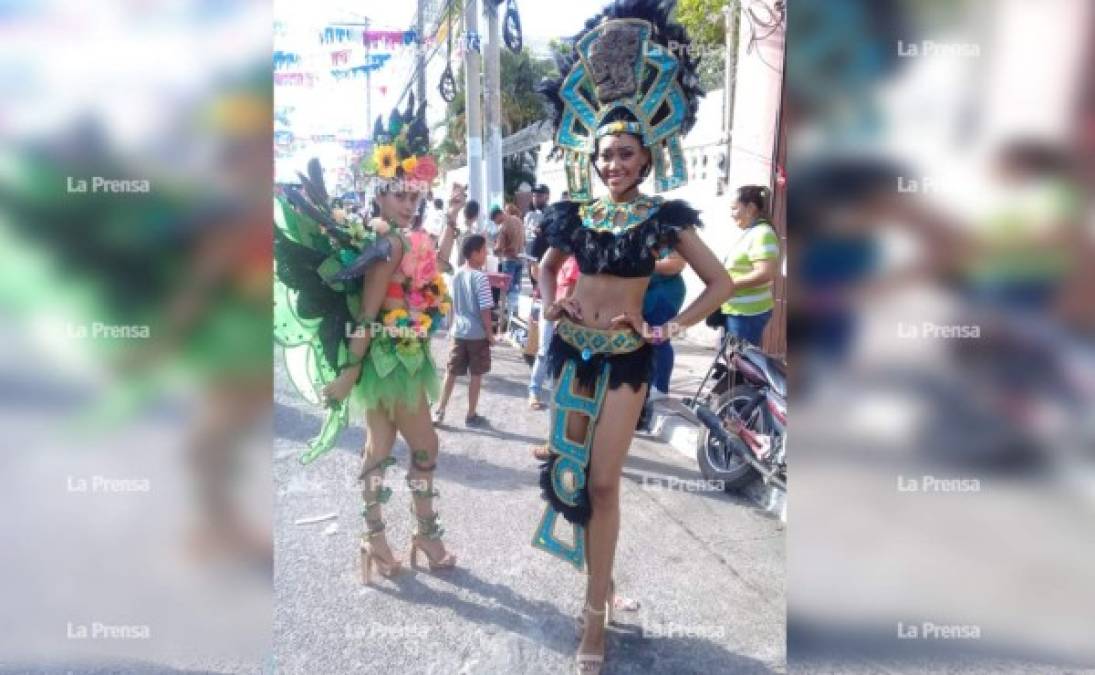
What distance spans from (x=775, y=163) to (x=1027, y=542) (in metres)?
3.68

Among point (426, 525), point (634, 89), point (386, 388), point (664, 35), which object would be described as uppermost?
point (664, 35)

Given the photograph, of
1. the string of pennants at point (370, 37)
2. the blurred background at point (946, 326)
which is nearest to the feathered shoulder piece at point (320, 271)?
the blurred background at point (946, 326)

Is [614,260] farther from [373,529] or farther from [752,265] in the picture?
[752,265]

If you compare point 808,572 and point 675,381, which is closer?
point 808,572

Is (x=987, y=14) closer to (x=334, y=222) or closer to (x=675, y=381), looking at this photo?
(x=334, y=222)

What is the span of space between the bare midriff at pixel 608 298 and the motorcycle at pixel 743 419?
167 centimetres

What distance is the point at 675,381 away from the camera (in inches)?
262

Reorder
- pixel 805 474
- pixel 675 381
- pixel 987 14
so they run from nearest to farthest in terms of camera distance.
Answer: pixel 987 14 < pixel 805 474 < pixel 675 381

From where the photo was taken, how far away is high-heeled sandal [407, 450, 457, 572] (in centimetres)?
341

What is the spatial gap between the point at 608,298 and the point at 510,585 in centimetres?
149

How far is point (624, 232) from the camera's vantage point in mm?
2752

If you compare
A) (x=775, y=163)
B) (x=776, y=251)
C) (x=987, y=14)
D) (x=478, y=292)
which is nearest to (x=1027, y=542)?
(x=987, y=14)

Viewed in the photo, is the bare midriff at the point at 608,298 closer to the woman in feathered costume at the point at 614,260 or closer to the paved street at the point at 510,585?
the woman in feathered costume at the point at 614,260

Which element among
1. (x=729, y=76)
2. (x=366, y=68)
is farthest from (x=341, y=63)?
(x=729, y=76)
